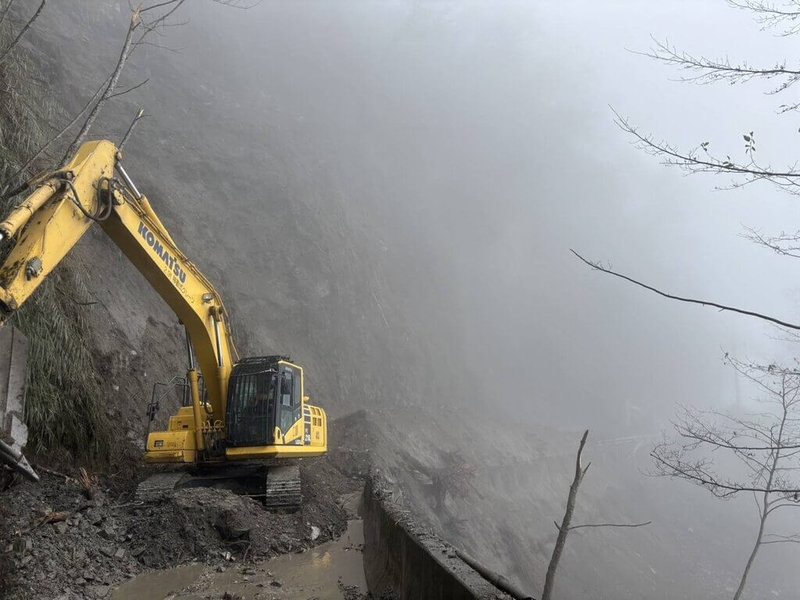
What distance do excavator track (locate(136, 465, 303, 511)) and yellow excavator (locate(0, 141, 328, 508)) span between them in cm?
2

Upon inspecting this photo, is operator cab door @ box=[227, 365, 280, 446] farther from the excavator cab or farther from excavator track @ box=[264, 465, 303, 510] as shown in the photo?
excavator track @ box=[264, 465, 303, 510]

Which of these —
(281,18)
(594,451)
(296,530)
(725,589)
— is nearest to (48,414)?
(296,530)

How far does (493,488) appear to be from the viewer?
1109 inches

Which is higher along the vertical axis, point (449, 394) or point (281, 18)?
point (281, 18)

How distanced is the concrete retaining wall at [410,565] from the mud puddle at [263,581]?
365mm

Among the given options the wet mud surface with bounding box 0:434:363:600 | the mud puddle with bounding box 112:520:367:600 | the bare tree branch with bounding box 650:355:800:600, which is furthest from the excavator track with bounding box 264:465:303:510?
the bare tree branch with bounding box 650:355:800:600

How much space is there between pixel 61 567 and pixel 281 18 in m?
79.9

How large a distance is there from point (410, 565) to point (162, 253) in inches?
219

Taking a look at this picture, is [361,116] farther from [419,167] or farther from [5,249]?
[5,249]

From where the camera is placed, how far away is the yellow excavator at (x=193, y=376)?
562 cm

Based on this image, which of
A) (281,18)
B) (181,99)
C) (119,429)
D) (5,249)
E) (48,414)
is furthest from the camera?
(281,18)

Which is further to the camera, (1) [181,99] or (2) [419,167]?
(2) [419,167]

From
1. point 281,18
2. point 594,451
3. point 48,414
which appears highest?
point 281,18

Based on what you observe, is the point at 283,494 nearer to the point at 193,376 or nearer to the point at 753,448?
the point at 193,376
